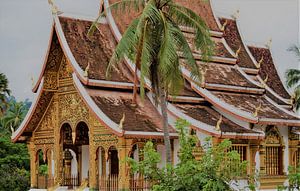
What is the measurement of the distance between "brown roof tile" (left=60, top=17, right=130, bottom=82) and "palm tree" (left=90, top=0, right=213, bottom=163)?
13.1 ft

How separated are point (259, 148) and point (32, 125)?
6.75 metres

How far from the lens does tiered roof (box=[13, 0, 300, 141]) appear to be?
727 inches

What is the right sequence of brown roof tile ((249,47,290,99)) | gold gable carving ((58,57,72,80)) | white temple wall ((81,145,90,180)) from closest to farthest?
1. gold gable carving ((58,57,72,80))
2. white temple wall ((81,145,90,180))
3. brown roof tile ((249,47,290,99))

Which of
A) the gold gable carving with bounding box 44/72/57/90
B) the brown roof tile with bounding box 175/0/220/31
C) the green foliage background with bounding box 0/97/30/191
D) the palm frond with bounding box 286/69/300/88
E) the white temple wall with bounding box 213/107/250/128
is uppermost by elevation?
the brown roof tile with bounding box 175/0/220/31

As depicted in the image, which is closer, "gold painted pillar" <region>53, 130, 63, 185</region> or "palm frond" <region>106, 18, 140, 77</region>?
"palm frond" <region>106, 18, 140, 77</region>

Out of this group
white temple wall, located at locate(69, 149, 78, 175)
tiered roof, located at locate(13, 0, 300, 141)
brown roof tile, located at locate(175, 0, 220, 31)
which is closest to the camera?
tiered roof, located at locate(13, 0, 300, 141)

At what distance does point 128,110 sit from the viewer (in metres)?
19.0

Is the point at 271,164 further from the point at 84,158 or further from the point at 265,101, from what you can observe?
the point at 84,158

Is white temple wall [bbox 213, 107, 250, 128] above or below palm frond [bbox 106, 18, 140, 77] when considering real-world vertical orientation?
below

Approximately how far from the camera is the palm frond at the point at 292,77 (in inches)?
1199

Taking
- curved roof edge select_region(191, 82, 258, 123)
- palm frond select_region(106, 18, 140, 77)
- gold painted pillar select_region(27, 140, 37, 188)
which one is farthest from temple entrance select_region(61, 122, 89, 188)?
palm frond select_region(106, 18, 140, 77)

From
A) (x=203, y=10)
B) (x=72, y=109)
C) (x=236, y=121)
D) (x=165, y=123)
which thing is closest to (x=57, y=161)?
(x=72, y=109)

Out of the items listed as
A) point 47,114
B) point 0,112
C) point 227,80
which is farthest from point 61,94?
point 0,112

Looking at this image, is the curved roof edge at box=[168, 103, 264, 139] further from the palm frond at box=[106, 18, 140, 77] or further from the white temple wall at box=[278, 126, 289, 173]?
the palm frond at box=[106, 18, 140, 77]
